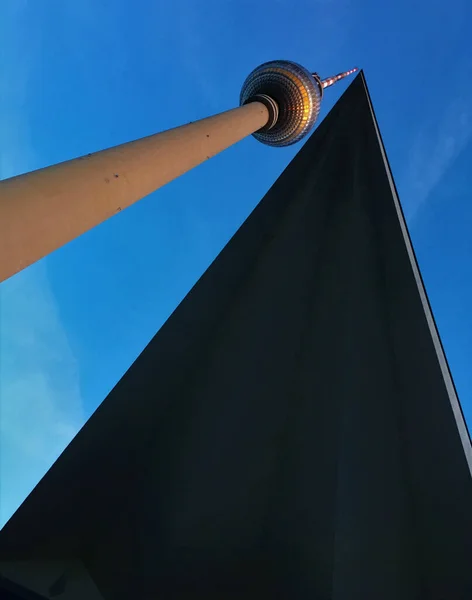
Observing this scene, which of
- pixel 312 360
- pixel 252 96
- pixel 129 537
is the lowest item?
pixel 129 537

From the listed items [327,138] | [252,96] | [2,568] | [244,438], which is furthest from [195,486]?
[252,96]

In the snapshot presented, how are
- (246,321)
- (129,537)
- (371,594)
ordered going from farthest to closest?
(246,321)
(129,537)
(371,594)

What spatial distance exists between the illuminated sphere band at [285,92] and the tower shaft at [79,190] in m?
12.5

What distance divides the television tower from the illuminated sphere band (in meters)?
7.66

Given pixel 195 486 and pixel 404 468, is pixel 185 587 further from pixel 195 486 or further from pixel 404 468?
pixel 404 468

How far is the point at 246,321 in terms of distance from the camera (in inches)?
423

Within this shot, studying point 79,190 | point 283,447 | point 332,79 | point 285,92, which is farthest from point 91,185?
point 332,79

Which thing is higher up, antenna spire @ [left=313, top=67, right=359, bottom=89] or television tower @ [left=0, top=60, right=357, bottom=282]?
antenna spire @ [left=313, top=67, right=359, bottom=89]

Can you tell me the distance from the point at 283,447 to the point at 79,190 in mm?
6267

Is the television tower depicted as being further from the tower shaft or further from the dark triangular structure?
the dark triangular structure

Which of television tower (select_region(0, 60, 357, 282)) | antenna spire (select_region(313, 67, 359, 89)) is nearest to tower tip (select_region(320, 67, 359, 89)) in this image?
antenna spire (select_region(313, 67, 359, 89))

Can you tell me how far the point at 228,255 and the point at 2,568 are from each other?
24.5ft

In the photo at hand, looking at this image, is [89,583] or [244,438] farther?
[244,438]

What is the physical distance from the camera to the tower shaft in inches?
167
